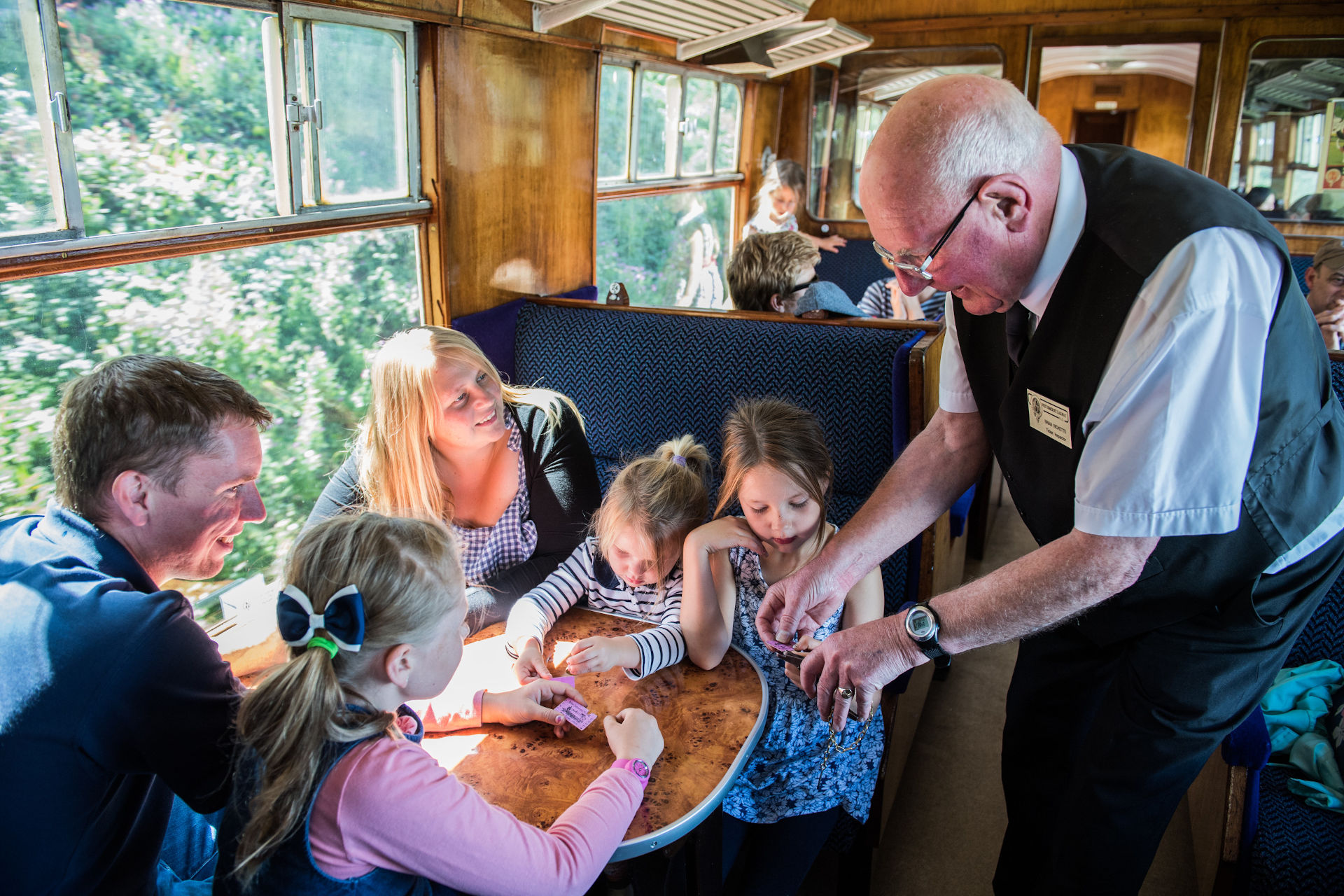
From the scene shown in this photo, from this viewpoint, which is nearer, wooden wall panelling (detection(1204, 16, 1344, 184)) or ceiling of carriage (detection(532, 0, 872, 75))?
ceiling of carriage (detection(532, 0, 872, 75))

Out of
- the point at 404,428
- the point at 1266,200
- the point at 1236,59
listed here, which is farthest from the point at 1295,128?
the point at 404,428

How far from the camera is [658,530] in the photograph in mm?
2031

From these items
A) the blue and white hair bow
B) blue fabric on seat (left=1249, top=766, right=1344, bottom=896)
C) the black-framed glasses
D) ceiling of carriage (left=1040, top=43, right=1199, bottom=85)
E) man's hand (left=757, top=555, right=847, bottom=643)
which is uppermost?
ceiling of carriage (left=1040, top=43, right=1199, bottom=85)

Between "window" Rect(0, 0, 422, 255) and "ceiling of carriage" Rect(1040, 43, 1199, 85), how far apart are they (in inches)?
194

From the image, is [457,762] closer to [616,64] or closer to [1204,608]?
[1204,608]

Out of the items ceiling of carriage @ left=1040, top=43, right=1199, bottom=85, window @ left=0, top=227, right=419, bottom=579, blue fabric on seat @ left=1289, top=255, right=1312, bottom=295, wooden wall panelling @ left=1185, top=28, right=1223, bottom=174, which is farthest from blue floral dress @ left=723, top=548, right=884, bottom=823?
ceiling of carriage @ left=1040, top=43, right=1199, bottom=85

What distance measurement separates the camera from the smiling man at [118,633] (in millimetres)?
1154

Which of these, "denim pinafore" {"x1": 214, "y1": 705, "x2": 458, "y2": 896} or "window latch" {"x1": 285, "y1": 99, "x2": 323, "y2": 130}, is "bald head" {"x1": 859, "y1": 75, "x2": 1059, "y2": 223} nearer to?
"denim pinafore" {"x1": 214, "y1": 705, "x2": 458, "y2": 896}

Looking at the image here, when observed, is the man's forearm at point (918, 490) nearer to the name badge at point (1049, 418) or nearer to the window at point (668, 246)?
the name badge at point (1049, 418)

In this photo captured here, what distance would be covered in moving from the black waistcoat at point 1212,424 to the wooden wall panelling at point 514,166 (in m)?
2.22

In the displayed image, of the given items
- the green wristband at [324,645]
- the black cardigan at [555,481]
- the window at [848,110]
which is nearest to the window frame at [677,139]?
the window at [848,110]

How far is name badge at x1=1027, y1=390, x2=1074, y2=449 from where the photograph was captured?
58.4 inches

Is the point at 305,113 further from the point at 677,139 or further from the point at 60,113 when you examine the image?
the point at 677,139

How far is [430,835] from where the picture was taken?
118 cm
